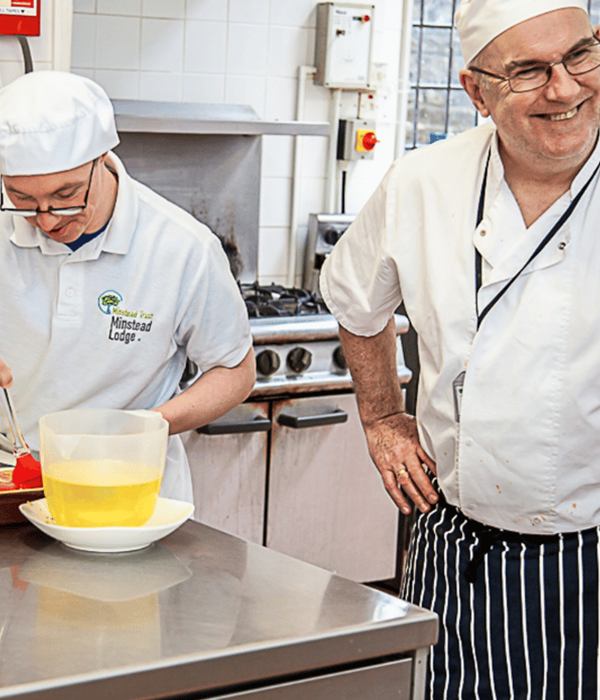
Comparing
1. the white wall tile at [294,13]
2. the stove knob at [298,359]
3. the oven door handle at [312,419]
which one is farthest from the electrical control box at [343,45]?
the oven door handle at [312,419]

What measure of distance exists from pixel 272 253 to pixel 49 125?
6.62ft

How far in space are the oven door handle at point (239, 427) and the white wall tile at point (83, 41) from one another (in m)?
1.27

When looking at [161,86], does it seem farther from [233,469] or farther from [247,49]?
[233,469]

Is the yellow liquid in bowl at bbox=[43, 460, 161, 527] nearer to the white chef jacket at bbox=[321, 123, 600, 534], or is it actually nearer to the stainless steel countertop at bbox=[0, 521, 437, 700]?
the stainless steel countertop at bbox=[0, 521, 437, 700]

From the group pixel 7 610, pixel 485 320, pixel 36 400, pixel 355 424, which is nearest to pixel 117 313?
pixel 36 400

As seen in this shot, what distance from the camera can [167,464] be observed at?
5.97ft

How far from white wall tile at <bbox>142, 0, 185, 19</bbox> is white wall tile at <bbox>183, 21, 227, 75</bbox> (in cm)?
5

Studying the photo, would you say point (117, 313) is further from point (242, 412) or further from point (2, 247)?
point (242, 412)

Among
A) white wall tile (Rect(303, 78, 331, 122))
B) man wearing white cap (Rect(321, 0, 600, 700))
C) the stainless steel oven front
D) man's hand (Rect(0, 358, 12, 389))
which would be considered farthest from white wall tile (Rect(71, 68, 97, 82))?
man's hand (Rect(0, 358, 12, 389))

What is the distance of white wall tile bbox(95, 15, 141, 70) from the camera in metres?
3.16

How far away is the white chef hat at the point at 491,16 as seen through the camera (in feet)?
4.66

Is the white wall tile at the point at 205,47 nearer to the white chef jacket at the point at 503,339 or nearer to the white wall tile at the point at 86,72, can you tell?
the white wall tile at the point at 86,72

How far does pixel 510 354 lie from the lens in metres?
1.48

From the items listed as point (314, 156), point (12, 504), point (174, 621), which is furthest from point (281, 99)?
point (174, 621)
